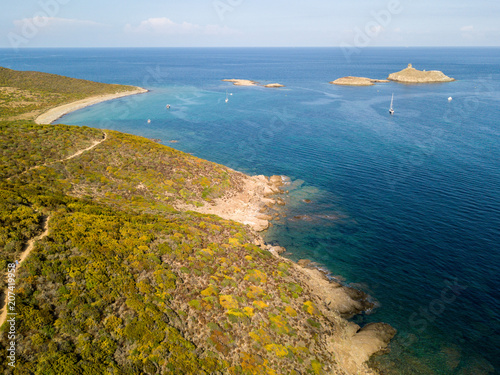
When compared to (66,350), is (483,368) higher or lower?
lower

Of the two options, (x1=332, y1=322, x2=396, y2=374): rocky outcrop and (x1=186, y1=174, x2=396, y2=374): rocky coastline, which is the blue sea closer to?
(x1=332, y1=322, x2=396, y2=374): rocky outcrop

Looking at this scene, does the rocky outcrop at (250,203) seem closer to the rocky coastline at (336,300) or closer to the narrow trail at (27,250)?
the rocky coastline at (336,300)

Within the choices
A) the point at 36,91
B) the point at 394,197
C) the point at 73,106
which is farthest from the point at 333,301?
the point at 36,91

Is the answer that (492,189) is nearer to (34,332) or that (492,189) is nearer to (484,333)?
(484,333)

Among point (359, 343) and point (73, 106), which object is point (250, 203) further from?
point (73, 106)

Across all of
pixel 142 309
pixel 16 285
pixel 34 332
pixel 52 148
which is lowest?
pixel 142 309

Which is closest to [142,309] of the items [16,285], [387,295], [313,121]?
[16,285]
